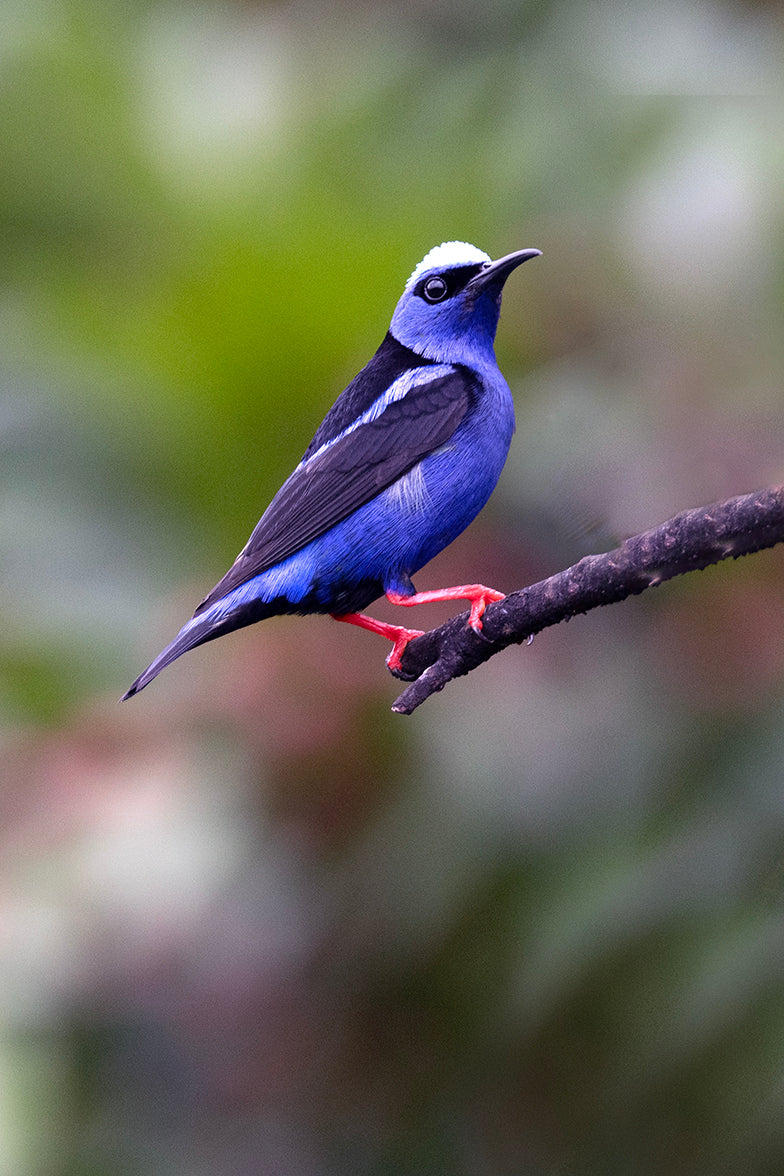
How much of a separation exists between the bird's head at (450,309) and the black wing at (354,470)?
0.20 metres

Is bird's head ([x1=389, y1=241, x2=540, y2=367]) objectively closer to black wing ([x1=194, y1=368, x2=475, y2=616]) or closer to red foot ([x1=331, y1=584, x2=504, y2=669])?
black wing ([x1=194, y1=368, x2=475, y2=616])

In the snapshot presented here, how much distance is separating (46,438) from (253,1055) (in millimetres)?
2859

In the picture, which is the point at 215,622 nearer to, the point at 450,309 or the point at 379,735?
the point at 450,309

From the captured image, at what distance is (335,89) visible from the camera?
22.4ft

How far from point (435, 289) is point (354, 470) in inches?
21.8

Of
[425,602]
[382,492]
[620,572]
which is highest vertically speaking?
[382,492]

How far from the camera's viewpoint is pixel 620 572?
1.77m

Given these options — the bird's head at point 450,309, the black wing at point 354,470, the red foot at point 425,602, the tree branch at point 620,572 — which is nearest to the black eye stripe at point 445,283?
the bird's head at point 450,309

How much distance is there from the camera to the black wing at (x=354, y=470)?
9.10ft

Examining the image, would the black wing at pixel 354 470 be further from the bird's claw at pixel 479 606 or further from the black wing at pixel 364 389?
the bird's claw at pixel 479 606

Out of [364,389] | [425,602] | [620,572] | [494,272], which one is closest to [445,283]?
[494,272]

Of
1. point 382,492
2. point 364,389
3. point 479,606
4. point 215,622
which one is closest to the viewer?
point 479,606

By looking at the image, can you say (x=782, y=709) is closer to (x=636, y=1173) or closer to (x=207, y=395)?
(x=636, y=1173)

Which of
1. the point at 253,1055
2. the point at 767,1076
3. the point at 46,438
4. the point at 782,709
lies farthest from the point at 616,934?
the point at 46,438
